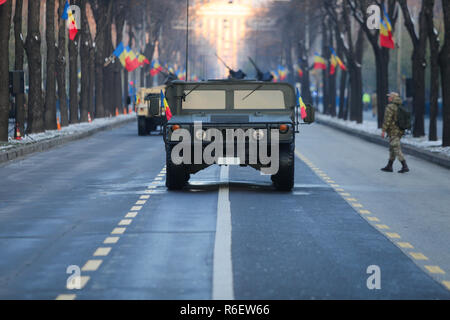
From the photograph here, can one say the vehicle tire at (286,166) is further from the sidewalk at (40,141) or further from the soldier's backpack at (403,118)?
the sidewalk at (40,141)

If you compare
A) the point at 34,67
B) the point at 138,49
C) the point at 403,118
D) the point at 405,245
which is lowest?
the point at 405,245

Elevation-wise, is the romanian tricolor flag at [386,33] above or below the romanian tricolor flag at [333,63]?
above

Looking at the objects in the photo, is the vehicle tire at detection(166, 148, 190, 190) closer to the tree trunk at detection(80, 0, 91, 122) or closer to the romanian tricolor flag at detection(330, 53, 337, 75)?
the tree trunk at detection(80, 0, 91, 122)

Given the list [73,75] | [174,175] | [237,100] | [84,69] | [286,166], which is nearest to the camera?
[286,166]

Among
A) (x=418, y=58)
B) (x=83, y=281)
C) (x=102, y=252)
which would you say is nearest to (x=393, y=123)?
(x=102, y=252)

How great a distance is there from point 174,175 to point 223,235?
6253 millimetres

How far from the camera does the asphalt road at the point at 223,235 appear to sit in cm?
987

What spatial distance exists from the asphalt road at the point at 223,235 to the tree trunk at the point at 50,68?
19.8m

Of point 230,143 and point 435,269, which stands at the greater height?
point 230,143

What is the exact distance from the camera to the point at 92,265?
1103 centimetres

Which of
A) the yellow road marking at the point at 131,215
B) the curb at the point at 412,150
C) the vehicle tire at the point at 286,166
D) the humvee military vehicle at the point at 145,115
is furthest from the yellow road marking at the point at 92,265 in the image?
the humvee military vehicle at the point at 145,115

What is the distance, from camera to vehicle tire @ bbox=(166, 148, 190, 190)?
19.3 metres

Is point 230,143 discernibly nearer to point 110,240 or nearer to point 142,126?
point 110,240

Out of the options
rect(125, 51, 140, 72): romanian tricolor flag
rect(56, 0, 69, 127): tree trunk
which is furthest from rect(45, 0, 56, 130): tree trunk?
rect(125, 51, 140, 72): romanian tricolor flag
